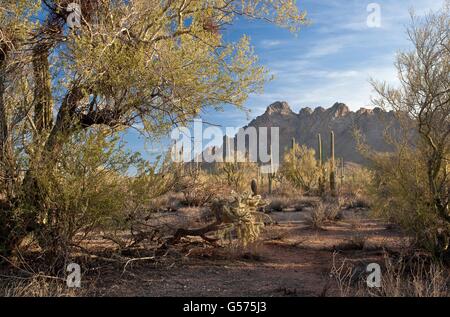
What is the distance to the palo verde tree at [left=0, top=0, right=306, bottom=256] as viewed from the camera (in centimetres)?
812

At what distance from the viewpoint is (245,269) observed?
8836mm

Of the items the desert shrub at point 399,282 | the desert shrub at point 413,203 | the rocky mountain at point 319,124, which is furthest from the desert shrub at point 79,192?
the rocky mountain at point 319,124

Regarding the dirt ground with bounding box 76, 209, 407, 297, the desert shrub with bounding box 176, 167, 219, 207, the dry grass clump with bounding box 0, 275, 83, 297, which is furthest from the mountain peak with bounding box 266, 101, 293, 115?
the dry grass clump with bounding box 0, 275, 83, 297

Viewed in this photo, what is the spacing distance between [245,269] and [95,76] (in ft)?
13.6

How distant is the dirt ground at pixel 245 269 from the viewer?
7312 millimetres

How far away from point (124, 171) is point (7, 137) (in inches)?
79.8

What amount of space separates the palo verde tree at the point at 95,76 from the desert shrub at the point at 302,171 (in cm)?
2230

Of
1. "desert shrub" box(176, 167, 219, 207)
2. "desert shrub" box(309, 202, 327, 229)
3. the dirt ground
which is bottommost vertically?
the dirt ground

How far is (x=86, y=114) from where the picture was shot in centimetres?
898

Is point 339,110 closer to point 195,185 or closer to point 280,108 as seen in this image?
point 280,108

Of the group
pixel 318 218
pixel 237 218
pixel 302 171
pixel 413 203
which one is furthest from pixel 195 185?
pixel 302 171

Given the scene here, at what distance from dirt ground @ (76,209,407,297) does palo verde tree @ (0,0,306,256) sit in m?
1.79

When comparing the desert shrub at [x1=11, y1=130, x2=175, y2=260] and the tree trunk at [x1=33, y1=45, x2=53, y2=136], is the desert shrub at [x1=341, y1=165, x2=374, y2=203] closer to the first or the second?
the desert shrub at [x1=11, y1=130, x2=175, y2=260]
